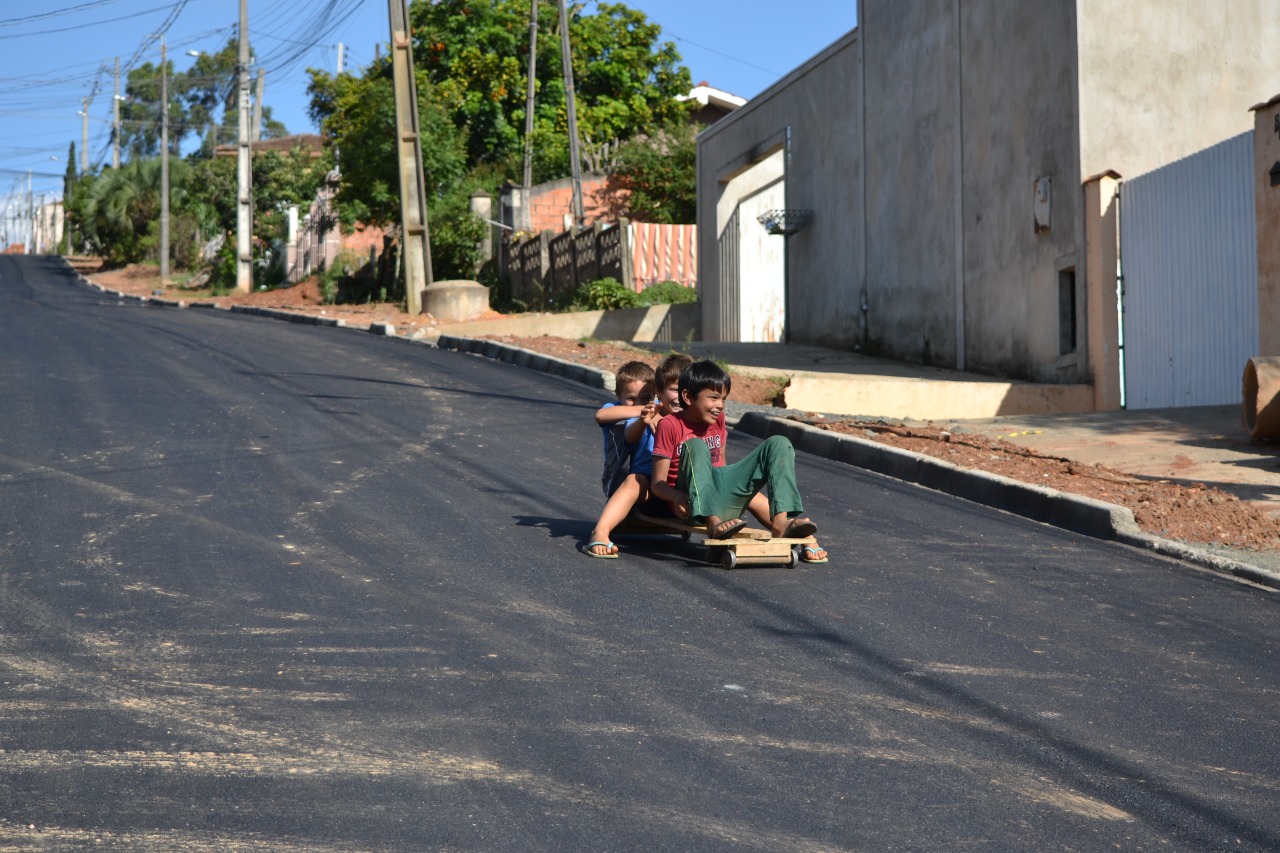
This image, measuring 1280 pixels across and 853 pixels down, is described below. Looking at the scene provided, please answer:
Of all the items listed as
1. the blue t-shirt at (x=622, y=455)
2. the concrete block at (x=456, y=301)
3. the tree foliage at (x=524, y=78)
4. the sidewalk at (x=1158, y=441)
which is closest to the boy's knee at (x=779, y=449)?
the blue t-shirt at (x=622, y=455)

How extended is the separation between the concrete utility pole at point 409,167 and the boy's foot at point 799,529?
1995 cm

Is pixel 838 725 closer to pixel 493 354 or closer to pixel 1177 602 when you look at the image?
pixel 1177 602

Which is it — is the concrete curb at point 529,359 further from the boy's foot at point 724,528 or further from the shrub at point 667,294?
the shrub at point 667,294

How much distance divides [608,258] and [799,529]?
2394cm

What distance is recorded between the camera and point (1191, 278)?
13781 millimetres

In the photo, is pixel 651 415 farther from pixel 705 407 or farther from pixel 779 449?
pixel 779 449

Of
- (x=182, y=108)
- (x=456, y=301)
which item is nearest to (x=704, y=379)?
(x=456, y=301)

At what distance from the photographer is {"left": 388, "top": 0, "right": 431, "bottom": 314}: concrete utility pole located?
85.7 ft

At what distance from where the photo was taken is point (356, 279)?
124ft

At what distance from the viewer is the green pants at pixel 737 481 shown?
7.04 metres

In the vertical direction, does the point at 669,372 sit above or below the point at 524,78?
below

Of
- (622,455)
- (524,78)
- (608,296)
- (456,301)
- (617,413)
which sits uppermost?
(524,78)

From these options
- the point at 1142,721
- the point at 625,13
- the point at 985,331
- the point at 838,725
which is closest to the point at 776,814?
the point at 838,725

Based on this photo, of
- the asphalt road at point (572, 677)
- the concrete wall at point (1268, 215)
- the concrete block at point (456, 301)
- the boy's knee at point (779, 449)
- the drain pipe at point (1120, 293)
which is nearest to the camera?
the asphalt road at point (572, 677)
